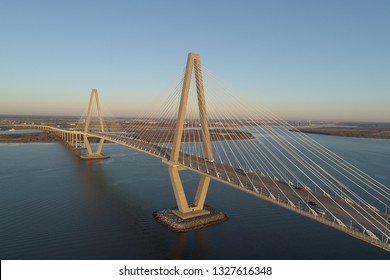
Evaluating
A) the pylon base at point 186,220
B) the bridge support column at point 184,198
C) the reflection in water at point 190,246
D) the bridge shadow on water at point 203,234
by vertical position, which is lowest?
the reflection in water at point 190,246

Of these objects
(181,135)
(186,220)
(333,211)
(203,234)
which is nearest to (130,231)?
(186,220)

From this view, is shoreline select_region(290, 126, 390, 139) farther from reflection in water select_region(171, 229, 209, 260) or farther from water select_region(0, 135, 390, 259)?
reflection in water select_region(171, 229, 209, 260)

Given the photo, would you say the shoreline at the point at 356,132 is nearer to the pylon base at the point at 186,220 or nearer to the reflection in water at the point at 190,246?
the pylon base at the point at 186,220

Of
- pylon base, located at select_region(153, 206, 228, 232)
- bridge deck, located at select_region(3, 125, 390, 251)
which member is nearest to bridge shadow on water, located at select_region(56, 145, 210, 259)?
pylon base, located at select_region(153, 206, 228, 232)

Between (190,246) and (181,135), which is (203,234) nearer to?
(190,246)

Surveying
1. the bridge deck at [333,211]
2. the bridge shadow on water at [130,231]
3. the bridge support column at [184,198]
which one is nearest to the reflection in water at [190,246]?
the bridge shadow on water at [130,231]

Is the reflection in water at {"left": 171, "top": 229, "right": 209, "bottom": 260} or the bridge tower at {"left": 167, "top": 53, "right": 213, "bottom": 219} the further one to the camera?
the bridge tower at {"left": 167, "top": 53, "right": 213, "bottom": 219}

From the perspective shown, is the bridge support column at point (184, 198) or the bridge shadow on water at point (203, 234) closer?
the bridge shadow on water at point (203, 234)

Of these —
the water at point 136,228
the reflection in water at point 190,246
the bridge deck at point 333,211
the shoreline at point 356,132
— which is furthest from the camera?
the shoreline at point 356,132
